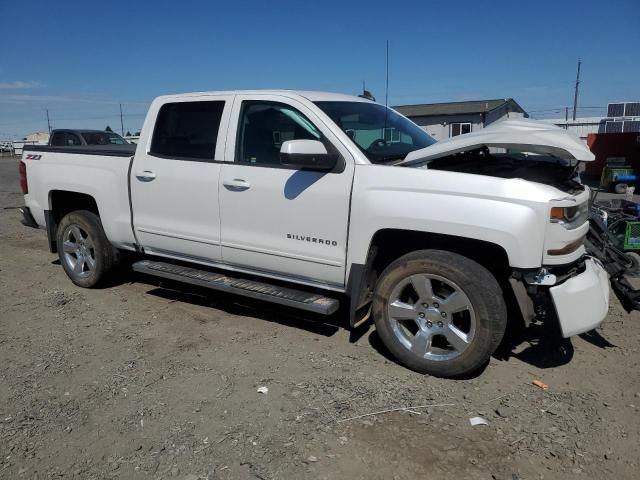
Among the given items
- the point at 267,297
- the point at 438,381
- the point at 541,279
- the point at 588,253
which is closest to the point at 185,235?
the point at 267,297

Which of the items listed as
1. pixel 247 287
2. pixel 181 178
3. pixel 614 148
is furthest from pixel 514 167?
pixel 614 148

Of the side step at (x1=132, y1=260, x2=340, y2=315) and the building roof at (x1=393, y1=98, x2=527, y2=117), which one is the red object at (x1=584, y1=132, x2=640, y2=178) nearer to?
the building roof at (x1=393, y1=98, x2=527, y2=117)

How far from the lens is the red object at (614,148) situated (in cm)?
1850

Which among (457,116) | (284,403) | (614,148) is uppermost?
(457,116)

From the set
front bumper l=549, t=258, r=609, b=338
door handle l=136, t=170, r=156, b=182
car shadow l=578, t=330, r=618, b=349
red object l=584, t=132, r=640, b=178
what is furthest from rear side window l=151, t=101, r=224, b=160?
red object l=584, t=132, r=640, b=178

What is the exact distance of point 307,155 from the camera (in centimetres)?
368

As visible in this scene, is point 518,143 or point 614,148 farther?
point 614,148

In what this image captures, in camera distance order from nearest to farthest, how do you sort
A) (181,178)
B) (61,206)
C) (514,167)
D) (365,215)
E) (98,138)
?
(365,215) → (514,167) → (181,178) → (61,206) → (98,138)

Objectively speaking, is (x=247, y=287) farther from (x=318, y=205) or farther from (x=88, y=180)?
(x=88, y=180)

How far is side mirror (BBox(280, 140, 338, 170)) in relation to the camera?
3.62 m

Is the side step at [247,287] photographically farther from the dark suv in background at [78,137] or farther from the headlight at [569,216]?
the dark suv in background at [78,137]

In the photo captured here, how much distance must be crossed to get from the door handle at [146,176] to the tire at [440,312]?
241cm

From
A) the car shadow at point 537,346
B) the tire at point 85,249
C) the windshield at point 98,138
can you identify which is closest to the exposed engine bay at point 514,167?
the car shadow at point 537,346

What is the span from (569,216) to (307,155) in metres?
1.79
